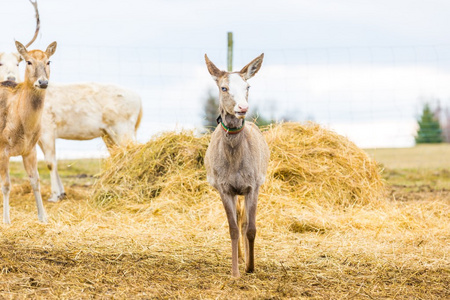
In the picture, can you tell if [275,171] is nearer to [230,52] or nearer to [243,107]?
[243,107]

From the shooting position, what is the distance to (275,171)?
8.41 metres

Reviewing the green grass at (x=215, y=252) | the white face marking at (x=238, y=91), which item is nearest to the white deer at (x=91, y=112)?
the green grass at (x=215, y=252)

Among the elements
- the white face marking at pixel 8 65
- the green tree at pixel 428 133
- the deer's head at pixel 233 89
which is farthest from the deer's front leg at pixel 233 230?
the green tree at pixel 428 133

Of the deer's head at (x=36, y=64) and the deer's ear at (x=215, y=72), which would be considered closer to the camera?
the deer's ear at (x=215, y=72)

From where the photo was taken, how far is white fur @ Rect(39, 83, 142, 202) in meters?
11.1

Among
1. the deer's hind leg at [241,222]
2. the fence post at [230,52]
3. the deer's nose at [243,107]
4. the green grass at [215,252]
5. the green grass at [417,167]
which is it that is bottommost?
the green grass at [417,167]

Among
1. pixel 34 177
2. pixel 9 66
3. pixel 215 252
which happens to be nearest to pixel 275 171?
pixel 215 252

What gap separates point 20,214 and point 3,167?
3.10 ft

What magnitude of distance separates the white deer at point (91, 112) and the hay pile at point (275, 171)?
1824 mm

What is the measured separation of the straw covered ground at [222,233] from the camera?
4.63m

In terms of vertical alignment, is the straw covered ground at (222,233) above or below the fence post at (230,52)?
below

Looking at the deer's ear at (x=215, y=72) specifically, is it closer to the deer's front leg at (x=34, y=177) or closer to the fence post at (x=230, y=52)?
the deer's front leg at (x=34, y=177)

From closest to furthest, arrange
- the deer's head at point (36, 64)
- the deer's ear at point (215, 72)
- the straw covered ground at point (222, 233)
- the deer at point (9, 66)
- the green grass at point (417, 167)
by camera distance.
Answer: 1. the straw covered ground at point (222, 233)
2. the deer's ear at point (215, 72)
3. the deer's head at point (36, 64)
4. the deer at point (9, 66)
5. the green grass at point (417, 167)

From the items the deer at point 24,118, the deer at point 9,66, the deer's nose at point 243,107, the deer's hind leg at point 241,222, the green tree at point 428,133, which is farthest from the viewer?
the green tree at point 428,133
